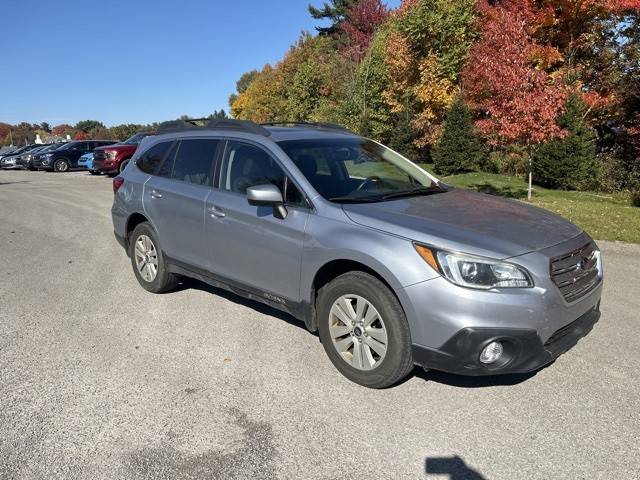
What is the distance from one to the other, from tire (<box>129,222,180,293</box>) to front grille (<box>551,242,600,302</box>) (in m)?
3.80

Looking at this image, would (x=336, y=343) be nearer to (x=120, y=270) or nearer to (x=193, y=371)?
(x=193, y=371)

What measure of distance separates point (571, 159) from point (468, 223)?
16241 millimetres

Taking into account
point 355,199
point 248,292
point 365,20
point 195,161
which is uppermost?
point 365,20

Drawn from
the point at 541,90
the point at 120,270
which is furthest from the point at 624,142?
the point at 120,270

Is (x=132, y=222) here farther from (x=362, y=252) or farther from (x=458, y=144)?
(x=458, y=144)

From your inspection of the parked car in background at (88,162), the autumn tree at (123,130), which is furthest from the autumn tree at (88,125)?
the parked car in background at (88,162)

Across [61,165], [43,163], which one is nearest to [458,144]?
[61,165]

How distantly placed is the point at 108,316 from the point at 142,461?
2557mm

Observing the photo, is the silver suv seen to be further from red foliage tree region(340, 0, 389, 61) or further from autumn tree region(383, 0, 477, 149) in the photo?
red foliage tree region(340, 0, 389, 61)

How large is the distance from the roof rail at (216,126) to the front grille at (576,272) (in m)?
2.54

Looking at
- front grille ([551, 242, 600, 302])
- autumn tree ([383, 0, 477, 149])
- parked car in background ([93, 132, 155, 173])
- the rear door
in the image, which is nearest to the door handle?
the rear door

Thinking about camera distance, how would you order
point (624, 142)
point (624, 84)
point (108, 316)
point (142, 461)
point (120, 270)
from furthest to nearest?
point (624, 142) → point (624, 84) → point (120, 270) → point (108, 316) → point (142, 461)

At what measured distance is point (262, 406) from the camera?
3.42 m

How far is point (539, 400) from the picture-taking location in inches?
135
